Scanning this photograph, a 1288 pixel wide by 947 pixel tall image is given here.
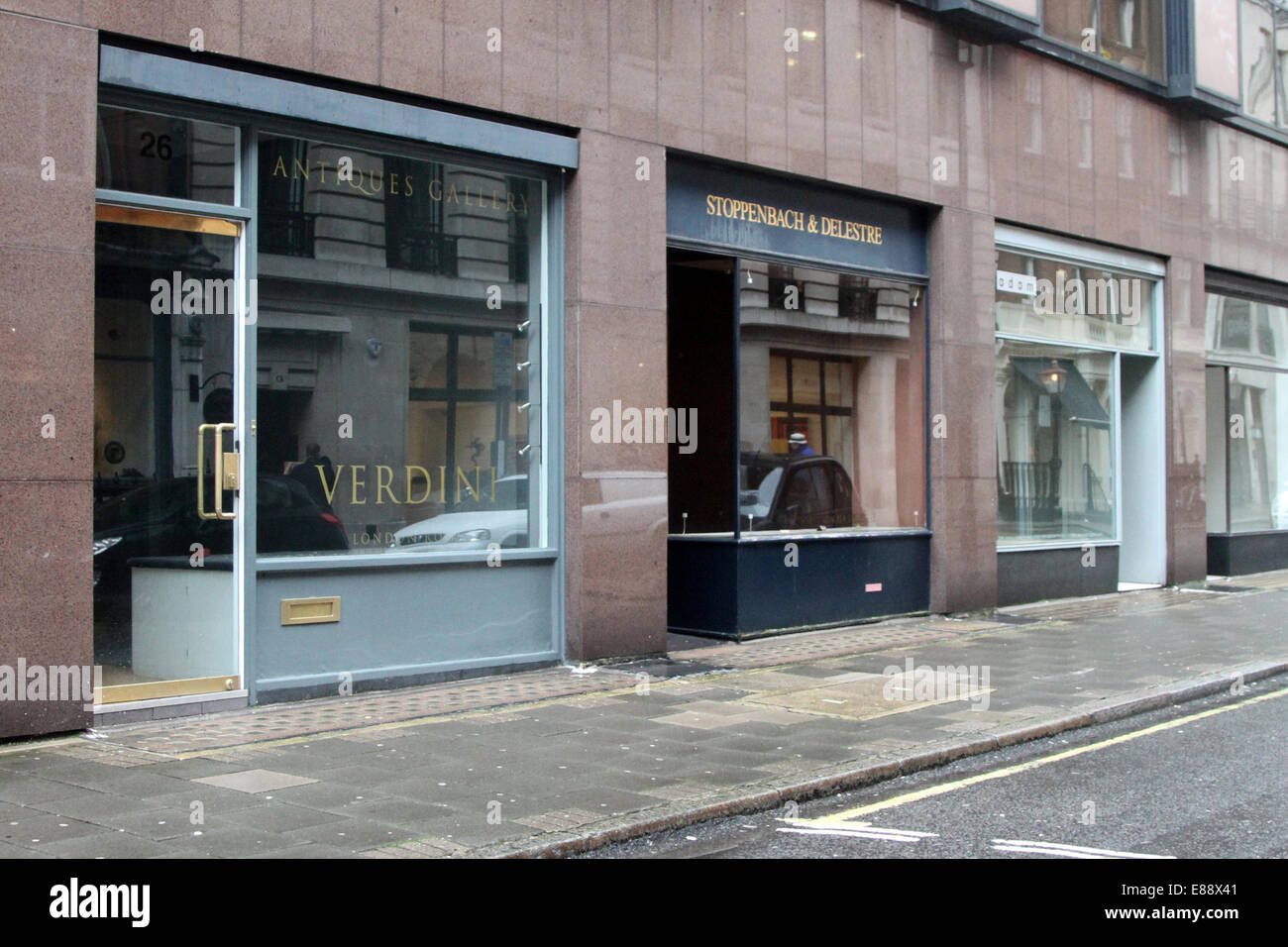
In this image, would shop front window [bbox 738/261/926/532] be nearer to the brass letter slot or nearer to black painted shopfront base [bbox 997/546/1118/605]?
black painted shopfront base [bbox 997/546/1118/605]

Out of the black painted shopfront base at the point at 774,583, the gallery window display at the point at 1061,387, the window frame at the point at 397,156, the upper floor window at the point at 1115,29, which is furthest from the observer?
the upper floor window at the point at 1115,29

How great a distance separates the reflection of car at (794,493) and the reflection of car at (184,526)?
4651 mm

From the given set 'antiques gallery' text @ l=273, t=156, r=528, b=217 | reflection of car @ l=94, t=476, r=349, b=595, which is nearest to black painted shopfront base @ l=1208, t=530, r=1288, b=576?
'antiques gallery' text @ l=273, t=156, r=528, b=217

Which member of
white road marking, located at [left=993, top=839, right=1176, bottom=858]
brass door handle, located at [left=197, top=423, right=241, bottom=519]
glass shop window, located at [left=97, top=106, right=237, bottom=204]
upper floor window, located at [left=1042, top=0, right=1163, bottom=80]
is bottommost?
white road marking, located at [left=993, top=839, right=1176, bottom=858]

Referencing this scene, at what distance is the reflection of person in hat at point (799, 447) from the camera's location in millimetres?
13758

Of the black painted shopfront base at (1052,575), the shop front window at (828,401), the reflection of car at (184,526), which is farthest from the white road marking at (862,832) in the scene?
the black painted shopfront base at (1052,575)

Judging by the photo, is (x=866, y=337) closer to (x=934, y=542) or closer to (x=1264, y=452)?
(x=934, y=542)

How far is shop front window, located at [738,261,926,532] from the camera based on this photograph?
522 inches

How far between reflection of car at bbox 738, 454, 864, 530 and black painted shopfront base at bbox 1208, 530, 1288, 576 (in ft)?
29.0

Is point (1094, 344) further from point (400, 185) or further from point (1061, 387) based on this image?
point (400, 185)

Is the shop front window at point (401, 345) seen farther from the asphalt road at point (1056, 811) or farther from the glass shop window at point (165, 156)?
the asphalt road at point (1056, 811)

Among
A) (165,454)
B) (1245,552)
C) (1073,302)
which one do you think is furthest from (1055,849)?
(1245,552)
